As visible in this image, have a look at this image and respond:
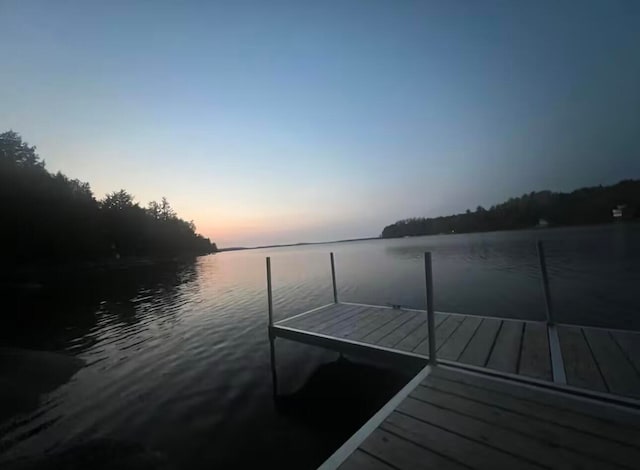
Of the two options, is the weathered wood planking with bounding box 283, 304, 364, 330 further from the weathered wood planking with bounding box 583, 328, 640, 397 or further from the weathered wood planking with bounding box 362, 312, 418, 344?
the weathered wood planking with bounding box 583, 328, 640, 397

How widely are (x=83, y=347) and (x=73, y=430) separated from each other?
5.11 metres

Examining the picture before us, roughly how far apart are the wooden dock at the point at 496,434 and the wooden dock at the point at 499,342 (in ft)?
2.48

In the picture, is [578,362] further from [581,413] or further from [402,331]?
[402,331]

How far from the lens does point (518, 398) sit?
2316 mm

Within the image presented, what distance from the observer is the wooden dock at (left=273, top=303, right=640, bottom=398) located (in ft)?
9.36

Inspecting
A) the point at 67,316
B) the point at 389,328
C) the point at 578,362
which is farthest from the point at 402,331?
the point at 67,316

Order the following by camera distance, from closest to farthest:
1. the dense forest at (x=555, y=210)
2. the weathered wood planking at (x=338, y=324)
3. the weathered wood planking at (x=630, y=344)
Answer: the weathered wood planking at (x=630, y=344)
the weathered wood planking at (x=338, y=324)
the dense forest at (x=555, y=210)

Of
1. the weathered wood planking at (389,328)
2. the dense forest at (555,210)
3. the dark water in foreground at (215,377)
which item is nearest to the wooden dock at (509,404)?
the weathered wood planking at (389,328)

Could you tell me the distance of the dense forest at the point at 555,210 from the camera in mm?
65738

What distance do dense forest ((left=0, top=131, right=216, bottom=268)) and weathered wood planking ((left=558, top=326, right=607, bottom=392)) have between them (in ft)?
169

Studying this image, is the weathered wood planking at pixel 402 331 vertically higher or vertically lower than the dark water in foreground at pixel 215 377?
higher

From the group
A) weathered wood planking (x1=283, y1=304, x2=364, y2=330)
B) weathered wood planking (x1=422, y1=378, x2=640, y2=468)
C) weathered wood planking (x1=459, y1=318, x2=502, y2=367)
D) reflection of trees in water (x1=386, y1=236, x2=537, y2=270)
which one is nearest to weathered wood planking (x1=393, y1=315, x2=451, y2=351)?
weathered wood planking (x1=459, y1=318, x2=502, y2=367)

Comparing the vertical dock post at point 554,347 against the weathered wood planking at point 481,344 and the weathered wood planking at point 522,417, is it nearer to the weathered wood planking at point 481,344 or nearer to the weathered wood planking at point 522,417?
the weathered wood planking at point 481,344

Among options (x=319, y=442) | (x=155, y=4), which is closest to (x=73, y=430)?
(x=319, y=442)
